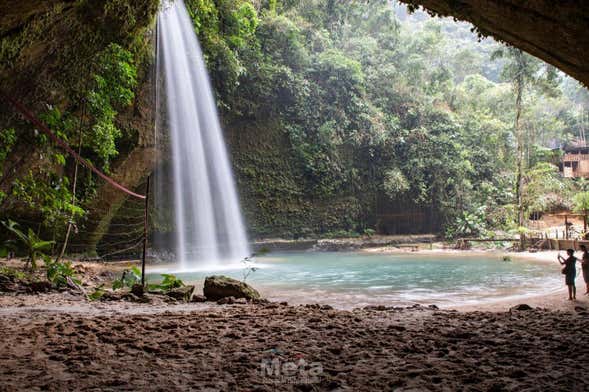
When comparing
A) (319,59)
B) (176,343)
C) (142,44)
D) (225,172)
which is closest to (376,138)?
(319,59)

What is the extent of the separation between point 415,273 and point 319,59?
1757 centimetres

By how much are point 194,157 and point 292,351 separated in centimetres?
1703

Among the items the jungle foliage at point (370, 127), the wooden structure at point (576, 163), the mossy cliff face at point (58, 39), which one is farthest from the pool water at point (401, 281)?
the wooden structure at point (576, 163)

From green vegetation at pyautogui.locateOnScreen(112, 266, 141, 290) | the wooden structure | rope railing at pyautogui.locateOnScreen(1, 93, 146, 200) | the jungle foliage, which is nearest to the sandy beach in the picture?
rope railing at pyautogui.locateOnScreen(1, 93, 146, 200)

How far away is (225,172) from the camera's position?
2138 cm

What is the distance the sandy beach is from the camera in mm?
2484

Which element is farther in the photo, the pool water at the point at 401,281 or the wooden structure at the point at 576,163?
the wooden structure at the point at 576,163

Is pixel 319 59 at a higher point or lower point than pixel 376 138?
higher

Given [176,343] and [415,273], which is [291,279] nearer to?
[415,273]

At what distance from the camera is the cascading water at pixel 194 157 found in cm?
1717

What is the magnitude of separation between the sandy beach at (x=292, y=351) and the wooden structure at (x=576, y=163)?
36714mm

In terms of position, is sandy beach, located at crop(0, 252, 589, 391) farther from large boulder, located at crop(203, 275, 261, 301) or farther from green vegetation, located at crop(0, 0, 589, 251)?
green vegetation, located at crop(0, 0, 589, 251)

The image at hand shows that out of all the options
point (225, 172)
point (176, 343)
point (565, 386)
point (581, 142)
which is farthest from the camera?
point (581, 142)

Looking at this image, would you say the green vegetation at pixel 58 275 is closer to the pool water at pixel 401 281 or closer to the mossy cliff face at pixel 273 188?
the pool water at pixel 401 281
